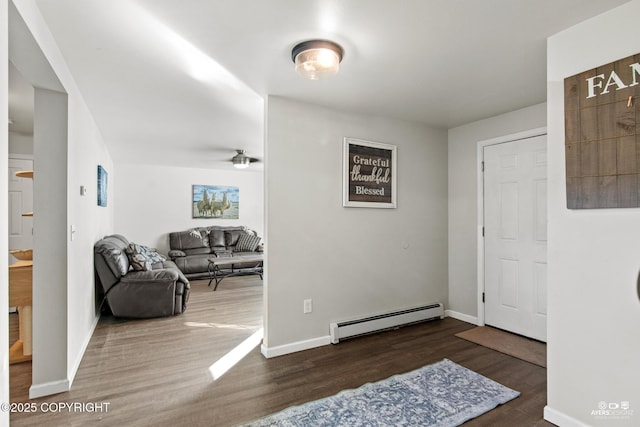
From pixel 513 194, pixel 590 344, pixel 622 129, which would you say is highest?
pixel 622 129

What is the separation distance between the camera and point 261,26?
6.08 feet

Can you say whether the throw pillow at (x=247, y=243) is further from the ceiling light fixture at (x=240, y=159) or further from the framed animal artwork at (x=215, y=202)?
the ceiling light fixture at (x=240, y=159)

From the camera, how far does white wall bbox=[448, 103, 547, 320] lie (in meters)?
3.72

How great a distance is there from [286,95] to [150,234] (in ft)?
17.4

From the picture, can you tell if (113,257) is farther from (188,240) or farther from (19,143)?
(188,240)

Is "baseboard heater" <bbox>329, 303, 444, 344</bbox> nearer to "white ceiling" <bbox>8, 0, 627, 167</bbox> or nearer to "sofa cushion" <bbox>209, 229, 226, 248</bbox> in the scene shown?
"white ceiling" <bbox>8, 0, 627, 167</bbox>

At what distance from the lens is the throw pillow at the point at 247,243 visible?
7258 mm

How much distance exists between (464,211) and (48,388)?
410cm

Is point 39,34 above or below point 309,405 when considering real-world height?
above

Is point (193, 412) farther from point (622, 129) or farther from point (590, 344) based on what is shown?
point (622, 129)

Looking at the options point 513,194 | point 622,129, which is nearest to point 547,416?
point 622,129

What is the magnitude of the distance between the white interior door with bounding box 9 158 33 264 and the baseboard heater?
426cm

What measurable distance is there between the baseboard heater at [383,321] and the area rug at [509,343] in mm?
441
